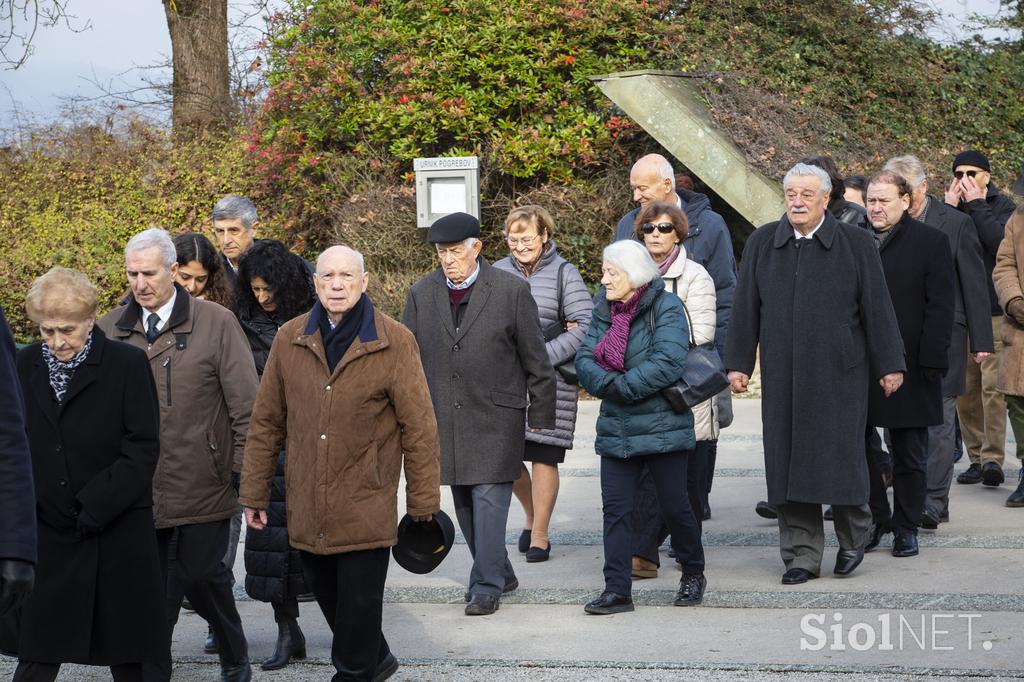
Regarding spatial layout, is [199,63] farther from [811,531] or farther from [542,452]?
[811,531]

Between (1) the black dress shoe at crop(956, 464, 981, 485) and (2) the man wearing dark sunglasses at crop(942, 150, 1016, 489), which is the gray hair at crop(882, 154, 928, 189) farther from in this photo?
(1) the black dress shoe at crop(956, 464, 981, 485)

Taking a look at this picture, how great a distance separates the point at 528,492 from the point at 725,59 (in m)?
8.34

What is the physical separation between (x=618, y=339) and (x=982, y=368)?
4.17 m

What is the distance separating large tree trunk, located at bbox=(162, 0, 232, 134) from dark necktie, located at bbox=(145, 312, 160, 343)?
1382 cm

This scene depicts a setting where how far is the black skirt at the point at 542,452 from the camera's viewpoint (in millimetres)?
7547

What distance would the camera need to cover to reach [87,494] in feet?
15.6

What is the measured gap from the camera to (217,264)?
6.62 m

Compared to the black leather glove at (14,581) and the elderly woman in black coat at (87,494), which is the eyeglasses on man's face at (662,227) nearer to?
the elderly woman in black coat at (87,494)

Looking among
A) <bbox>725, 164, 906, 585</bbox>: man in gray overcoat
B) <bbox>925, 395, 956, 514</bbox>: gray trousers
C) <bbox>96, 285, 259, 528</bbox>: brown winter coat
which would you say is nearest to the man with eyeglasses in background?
<bbox>725, 164, 906, 585</bbox>: man in gray overcoat

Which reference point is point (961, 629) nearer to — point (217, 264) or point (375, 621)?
point (375, 621)

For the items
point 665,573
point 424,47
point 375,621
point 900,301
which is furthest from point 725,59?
point 375,621

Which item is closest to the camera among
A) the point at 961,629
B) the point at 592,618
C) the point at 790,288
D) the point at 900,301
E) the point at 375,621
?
the point at 375,621

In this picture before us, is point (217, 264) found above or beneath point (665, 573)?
above

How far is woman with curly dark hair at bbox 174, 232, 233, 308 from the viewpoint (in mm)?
6508
